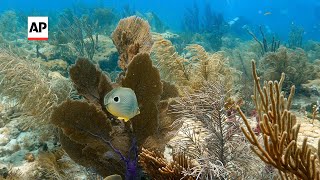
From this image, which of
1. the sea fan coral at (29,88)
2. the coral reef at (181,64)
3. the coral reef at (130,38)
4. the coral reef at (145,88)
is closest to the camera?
the coral reef at (145,88)

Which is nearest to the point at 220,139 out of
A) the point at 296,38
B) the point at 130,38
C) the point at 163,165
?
the point at 163,165

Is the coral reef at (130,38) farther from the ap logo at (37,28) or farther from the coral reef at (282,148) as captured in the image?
the coral reef at (282,148)

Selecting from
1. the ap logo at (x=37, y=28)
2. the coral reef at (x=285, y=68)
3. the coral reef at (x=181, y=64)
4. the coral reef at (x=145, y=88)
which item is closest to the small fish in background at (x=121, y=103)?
the coral reef at (x=145, y=88)

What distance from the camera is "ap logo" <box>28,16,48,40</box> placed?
6545mm

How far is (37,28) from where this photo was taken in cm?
668

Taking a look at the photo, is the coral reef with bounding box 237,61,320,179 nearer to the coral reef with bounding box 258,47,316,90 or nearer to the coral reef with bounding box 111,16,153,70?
the coral reef with bounding box 111,16,153,70

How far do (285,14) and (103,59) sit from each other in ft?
Answer: 283

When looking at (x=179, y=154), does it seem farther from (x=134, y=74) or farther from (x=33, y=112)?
(x=33, y=112)

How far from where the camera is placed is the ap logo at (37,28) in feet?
21.5

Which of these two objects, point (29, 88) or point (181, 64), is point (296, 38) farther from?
point (29, 88)

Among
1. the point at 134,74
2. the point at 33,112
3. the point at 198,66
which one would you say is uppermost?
the point at 198,66

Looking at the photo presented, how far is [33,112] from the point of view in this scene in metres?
5.01

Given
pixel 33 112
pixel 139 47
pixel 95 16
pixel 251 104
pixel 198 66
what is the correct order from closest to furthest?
pixel 139 47 → pixel 33 112 → pixel 198 66 → pixel 251 104 → pixel 95 16

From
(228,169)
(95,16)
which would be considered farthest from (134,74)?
(95,16)
